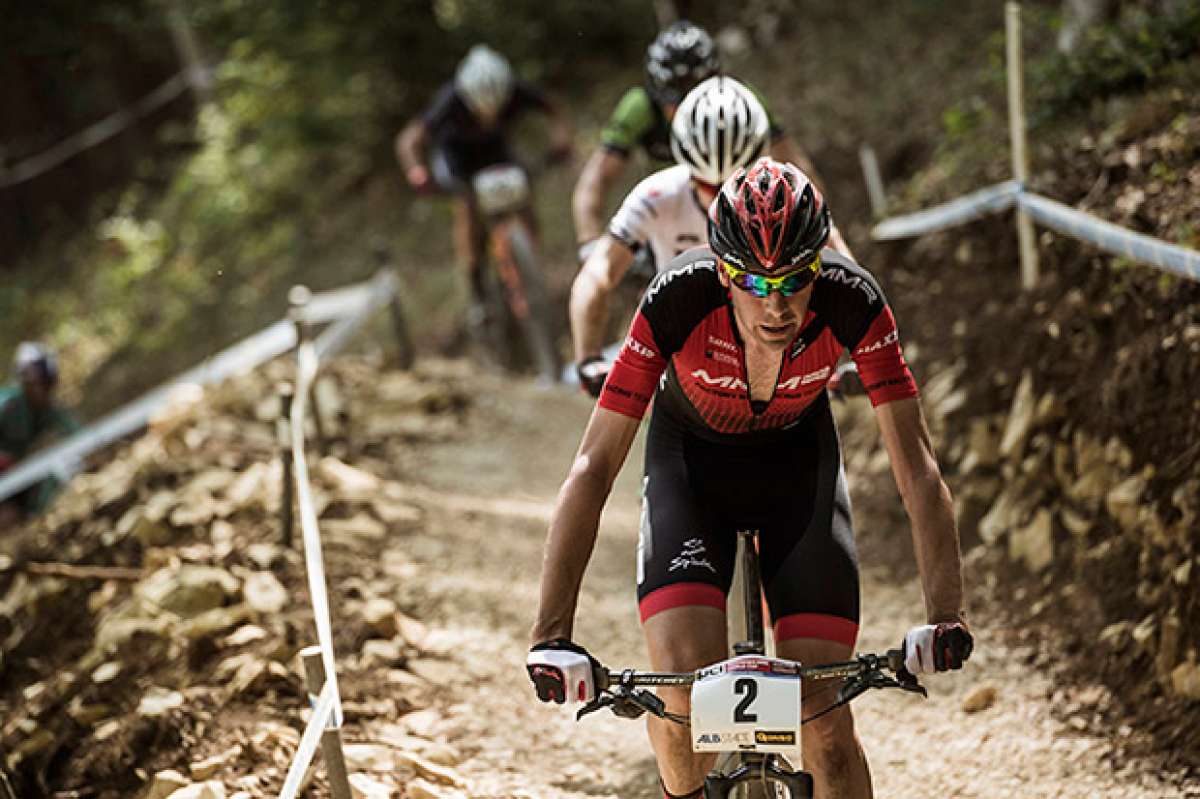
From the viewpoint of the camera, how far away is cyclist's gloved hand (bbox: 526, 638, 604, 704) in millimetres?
3199

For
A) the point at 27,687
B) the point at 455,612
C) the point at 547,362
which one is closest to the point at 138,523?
the point at 27,687

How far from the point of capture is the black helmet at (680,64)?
6.53 m

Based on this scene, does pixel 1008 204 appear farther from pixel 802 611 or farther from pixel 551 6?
pixel 551 6

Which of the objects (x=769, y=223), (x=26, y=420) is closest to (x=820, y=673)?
(x=769, y=223)

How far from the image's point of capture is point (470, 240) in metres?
11.2

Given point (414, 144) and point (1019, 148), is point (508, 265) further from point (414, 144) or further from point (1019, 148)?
point (1019, 148)

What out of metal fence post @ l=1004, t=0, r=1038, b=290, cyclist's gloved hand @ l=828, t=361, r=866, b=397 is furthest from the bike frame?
metal fence post @ l=1004, t=0, r=1038, b=290

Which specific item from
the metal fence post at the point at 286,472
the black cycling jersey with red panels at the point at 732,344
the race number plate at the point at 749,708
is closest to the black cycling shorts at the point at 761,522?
the black cycling jersey with red panels at the point at 732,344

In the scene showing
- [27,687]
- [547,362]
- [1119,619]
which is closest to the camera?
[1119,619]

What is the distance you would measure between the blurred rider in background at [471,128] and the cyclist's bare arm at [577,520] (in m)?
7.14

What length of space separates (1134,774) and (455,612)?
130 inches

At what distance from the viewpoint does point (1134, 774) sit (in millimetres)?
4680

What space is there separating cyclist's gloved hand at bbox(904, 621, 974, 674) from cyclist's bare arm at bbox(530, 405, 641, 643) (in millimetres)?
848

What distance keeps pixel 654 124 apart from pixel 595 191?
22.1 inches
